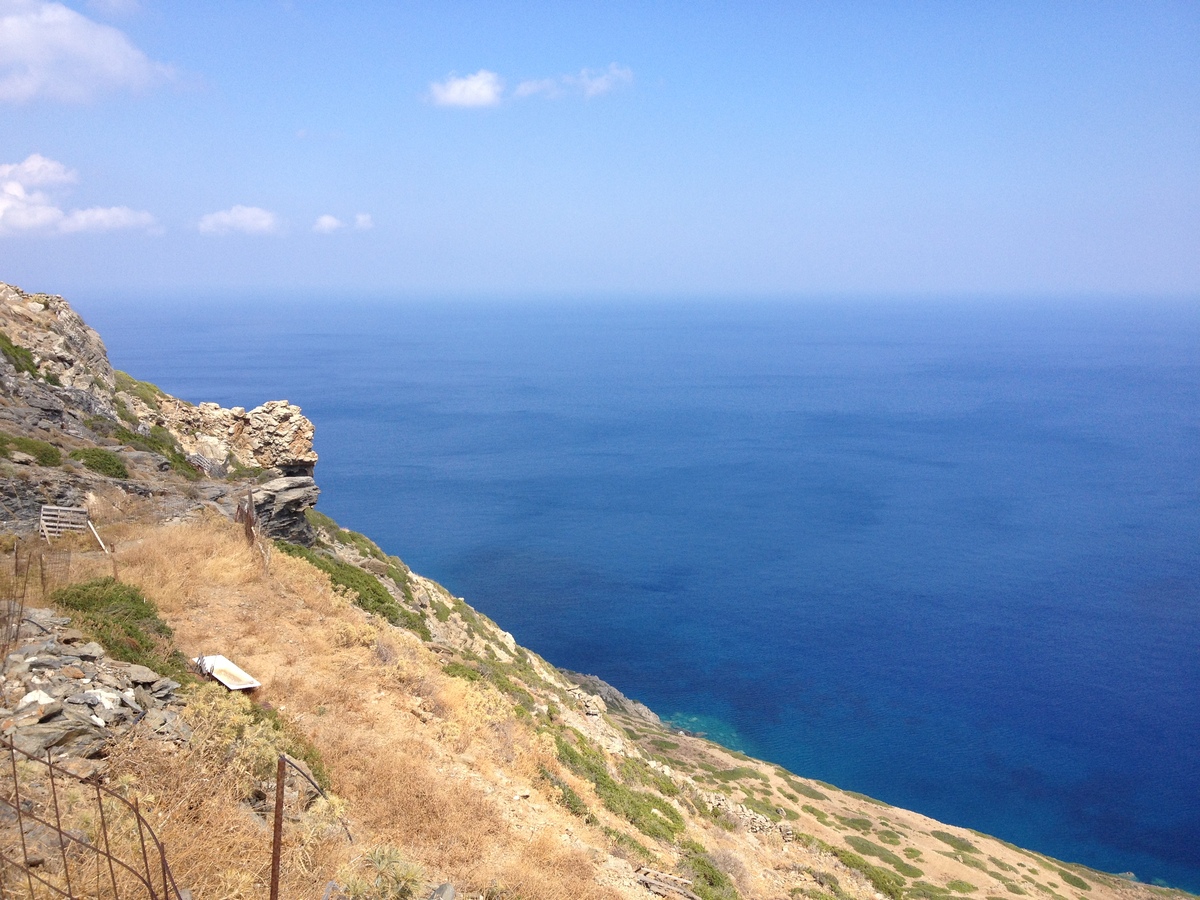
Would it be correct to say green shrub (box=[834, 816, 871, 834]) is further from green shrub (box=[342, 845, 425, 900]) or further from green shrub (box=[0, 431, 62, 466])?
green shrub (box=[0, 431, 62, 466])

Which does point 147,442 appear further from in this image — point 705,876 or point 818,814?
point 818,814

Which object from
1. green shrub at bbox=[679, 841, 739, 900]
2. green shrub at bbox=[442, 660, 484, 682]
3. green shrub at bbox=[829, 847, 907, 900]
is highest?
green shrub at bbox=[442, 660, 484, 682]

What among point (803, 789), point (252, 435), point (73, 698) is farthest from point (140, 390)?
point (803, 789)

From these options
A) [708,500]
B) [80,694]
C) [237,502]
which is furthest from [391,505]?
[80,694]

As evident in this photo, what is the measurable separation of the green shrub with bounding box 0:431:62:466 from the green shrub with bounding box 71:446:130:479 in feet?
2.15

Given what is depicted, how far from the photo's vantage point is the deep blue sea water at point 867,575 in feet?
168

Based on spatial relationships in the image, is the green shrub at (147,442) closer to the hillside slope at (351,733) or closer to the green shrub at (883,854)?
the hillside slope at (351,733)

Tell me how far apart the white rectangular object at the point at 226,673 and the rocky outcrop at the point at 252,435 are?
14.1 metres

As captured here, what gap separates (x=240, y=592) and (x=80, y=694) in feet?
23.8

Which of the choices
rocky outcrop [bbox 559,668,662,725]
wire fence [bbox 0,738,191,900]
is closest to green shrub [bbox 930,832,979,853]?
rocky outcrop [bbox 559,668,662,725]

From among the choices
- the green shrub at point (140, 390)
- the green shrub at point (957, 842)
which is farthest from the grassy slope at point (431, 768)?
the green shrub at point (140, 390)

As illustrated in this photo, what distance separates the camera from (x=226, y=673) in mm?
11945

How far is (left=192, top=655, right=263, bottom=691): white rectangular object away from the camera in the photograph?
11672mm

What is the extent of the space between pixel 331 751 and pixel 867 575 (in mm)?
77395
